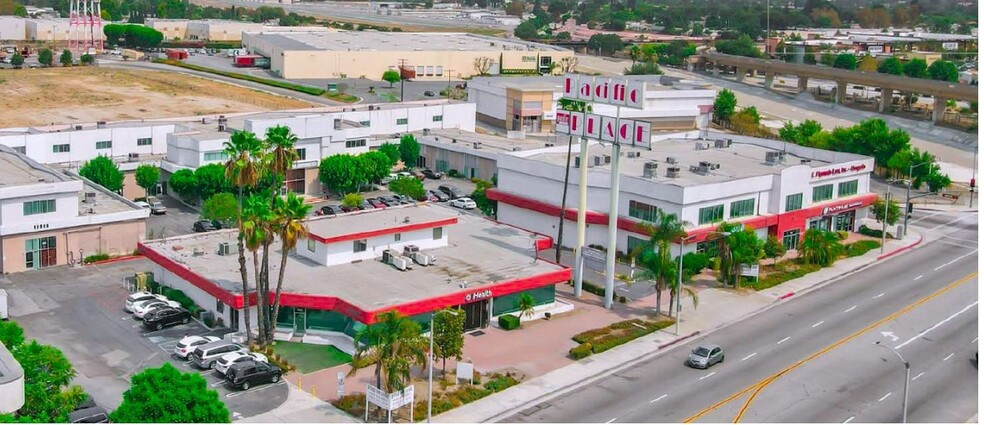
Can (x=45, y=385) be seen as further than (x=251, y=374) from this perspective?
No

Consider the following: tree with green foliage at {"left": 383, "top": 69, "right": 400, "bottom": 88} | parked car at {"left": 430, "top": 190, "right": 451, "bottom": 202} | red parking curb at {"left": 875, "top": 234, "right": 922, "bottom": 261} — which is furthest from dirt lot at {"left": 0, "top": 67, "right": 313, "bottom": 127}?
red parking curb at {"left": 875, "top": 234, "right": 922, "bottom": 261}

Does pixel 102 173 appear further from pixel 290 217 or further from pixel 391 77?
pixel 391 77

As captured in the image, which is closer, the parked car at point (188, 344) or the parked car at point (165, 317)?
the parked car at point (188, 344)

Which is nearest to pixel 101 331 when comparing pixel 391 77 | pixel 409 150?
pixel 409 150

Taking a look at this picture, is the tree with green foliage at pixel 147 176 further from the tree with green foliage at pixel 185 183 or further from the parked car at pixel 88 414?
the parked car at pixel 88 414

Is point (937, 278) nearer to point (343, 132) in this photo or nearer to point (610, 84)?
point (610, 84)

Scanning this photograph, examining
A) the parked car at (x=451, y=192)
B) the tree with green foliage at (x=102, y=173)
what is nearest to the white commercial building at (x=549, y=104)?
the parked car at (x=451, y=192)

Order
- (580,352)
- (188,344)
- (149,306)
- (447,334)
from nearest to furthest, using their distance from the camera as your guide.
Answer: (447,334) < (188,344) < (580,352) < (149,306)
